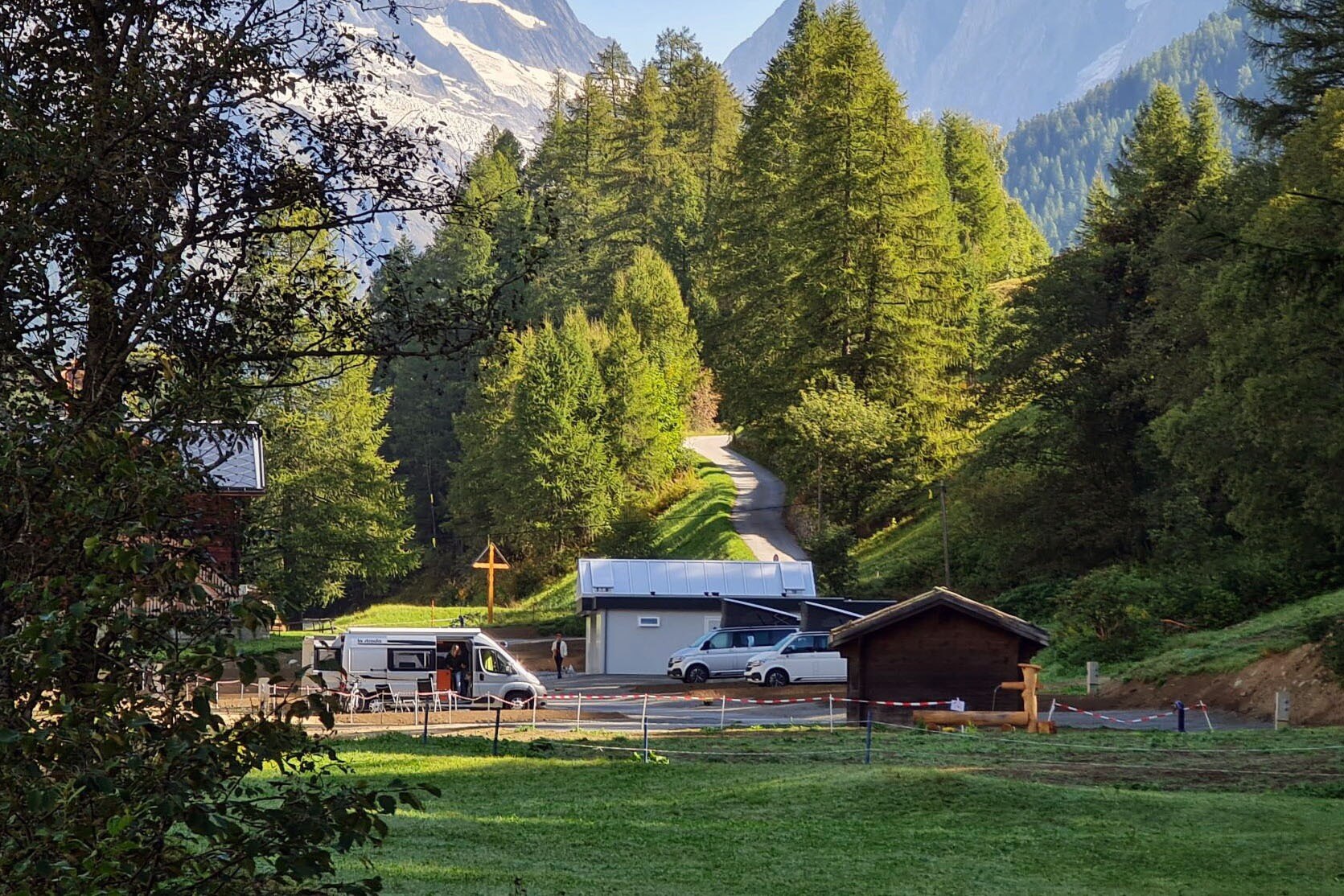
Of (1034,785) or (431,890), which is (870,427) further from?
(431,890)

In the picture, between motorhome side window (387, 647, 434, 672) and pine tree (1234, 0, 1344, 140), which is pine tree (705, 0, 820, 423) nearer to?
pine tree (1234, 0, 1344, 140)

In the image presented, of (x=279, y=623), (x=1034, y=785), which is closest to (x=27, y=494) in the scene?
(x=279, y=623)

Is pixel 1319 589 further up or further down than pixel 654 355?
further down

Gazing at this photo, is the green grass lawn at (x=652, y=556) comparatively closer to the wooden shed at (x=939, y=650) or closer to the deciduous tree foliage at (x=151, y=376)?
the wooden shed at (x=939, y=650)

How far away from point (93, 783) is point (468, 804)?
44.2 feet

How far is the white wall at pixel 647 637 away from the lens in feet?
164

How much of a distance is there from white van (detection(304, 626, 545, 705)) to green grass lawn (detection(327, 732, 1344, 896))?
13.9 meters

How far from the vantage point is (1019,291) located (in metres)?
52.3

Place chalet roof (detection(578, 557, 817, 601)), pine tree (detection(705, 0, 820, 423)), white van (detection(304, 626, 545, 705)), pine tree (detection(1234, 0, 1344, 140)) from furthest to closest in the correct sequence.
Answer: pine tree (detection(705, 0, 820, 423)), chalet roof (detection(578, 557, 817, 601)), pine tree (detection(1234, 0, 1344, 140)), white van (detection(304, 626, 545, 705))

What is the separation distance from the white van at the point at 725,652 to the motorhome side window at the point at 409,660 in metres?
10.2

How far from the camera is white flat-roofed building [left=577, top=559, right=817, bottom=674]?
50.1 m

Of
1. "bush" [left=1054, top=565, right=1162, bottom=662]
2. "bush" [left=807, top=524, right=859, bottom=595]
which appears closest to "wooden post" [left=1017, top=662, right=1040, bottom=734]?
"bush" [left=1054, top=565, right=1162, bottom=662]

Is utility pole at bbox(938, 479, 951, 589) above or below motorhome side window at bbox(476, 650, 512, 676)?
above

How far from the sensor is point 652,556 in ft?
218
